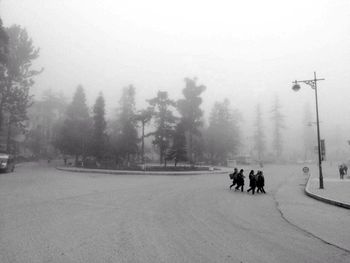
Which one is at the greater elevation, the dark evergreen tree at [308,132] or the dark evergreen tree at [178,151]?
the dark evergreen tree at [308,132]

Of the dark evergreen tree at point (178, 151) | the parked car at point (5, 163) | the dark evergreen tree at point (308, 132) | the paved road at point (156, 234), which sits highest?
the dark evergreen tree at point (308, 132)

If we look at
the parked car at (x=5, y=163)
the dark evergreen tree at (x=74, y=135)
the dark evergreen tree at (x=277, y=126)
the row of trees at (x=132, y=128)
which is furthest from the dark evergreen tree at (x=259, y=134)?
the parked car at (x=5, y=163)

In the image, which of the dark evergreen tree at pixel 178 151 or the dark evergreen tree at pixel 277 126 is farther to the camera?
the dark evergreen tree at pixel 277 126

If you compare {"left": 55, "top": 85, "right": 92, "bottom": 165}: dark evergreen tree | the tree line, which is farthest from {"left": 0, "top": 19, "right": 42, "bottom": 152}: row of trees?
{"left": 55, "top": 85, "right": 92, "bottom": 165}: dark evergreen tree

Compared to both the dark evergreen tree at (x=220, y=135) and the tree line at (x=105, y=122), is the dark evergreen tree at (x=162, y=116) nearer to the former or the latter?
the tree line at (x=105, y=122)

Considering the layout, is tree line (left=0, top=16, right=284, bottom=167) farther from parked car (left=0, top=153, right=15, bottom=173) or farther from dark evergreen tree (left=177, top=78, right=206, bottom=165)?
parked car (left=0, top=153, right=15, bottom=173)

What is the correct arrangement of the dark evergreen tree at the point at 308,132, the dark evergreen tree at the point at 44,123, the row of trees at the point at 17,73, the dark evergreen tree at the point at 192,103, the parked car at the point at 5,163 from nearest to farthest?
the parked car at the point at 5,163, the row of trees at the point at 17,73, the dark evergreen tree at the point at 192,103, the dark evergreen tree at the point at 44,123, the dark evergreen tree at the point at 308,132

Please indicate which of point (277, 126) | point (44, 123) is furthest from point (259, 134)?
point (44, 123)

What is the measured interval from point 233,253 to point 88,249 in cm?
295

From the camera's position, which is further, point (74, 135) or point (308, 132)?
point (308, 132)

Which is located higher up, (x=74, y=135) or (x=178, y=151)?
(x=74, y=135)

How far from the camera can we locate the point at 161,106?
1826 inches

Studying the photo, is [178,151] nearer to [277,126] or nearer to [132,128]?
[132,128]

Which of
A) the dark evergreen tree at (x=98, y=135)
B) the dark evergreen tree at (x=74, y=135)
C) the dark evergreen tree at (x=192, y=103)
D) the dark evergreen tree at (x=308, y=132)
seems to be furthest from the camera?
the dark evergreen tree at (x=308, y=132)
